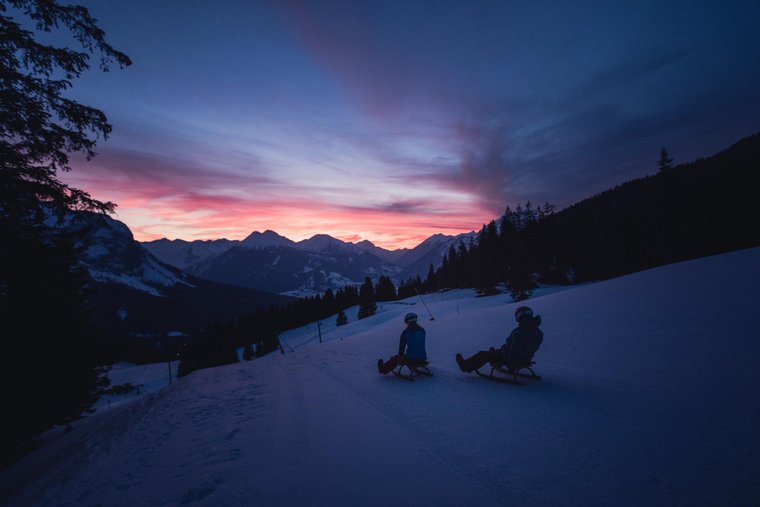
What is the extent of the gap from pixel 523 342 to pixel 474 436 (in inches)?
129

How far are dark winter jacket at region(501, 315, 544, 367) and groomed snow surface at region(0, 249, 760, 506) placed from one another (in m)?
0.67

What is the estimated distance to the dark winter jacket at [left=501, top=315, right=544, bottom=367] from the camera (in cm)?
759

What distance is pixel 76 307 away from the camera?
18.5 meters

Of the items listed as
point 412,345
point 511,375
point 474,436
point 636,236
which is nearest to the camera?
point 474,436

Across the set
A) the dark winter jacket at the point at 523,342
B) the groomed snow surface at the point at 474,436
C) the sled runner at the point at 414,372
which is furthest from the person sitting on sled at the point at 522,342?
the sled runner at the point at 414,372

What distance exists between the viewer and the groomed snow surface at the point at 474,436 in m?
3.83

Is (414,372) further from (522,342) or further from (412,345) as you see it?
(522,342)

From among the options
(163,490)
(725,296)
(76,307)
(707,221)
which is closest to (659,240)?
(707,221)

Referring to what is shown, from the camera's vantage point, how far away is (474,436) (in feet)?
17.3

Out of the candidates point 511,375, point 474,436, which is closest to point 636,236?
point 511,375

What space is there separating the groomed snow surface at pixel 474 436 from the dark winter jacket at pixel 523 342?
67 cm

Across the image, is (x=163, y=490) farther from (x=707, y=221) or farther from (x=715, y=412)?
(x=707, y=221)

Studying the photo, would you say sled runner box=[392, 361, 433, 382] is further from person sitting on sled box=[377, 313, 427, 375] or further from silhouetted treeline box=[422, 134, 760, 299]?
silhouetted treeline box=[422, 134, 760, 299]

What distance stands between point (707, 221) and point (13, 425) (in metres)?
63.8
